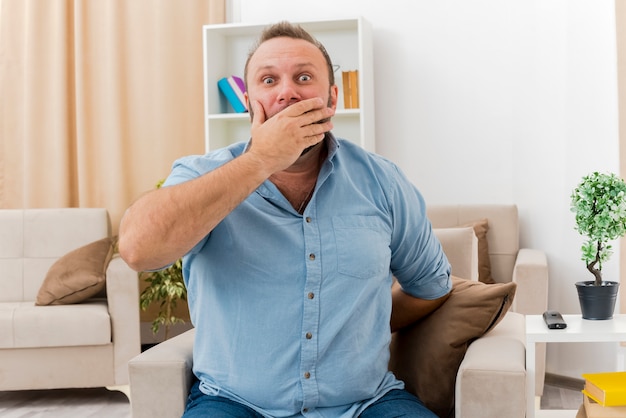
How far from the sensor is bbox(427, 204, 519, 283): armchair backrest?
3.78 metres

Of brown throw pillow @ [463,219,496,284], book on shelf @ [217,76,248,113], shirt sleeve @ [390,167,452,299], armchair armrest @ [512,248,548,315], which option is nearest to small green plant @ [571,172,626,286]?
shirt sleeve @ [390,167,452,299]

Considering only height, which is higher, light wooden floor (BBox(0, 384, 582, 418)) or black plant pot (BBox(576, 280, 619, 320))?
black plant pot (BBox(576, 280, 619, 320))

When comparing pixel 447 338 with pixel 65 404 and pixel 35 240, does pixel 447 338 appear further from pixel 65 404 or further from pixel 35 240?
pixel 35 240

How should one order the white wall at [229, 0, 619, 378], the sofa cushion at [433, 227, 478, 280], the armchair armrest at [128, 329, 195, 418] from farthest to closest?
the white wall at [229, 0, 619, 378]
the sofa cushion at [433, 227, 478, 280]
the armchair armrest at [128, 329, 195, 418]

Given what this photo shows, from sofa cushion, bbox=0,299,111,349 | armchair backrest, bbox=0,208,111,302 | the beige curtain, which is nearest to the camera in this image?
sofa cushion, bbox=0,299,111,349

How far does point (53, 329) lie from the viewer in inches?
134

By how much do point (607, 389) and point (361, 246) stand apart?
0.67 m

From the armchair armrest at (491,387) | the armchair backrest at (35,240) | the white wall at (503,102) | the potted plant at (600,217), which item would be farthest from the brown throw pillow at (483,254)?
the armchair armrest at (491,387)

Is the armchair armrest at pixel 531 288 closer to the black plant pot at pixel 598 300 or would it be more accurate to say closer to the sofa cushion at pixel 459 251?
the sofa cushion at pixel 459 251

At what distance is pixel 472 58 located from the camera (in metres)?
4.14

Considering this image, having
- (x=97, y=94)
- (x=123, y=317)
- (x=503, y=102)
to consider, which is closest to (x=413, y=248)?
(x=123, y=317)

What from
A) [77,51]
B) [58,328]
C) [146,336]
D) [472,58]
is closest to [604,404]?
[58,328]

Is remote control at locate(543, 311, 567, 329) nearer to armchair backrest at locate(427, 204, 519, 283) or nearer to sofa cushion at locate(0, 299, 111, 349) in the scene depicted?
armchair backrest at locate(427, 204, 519, 283)

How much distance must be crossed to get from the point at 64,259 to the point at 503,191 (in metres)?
2.08
